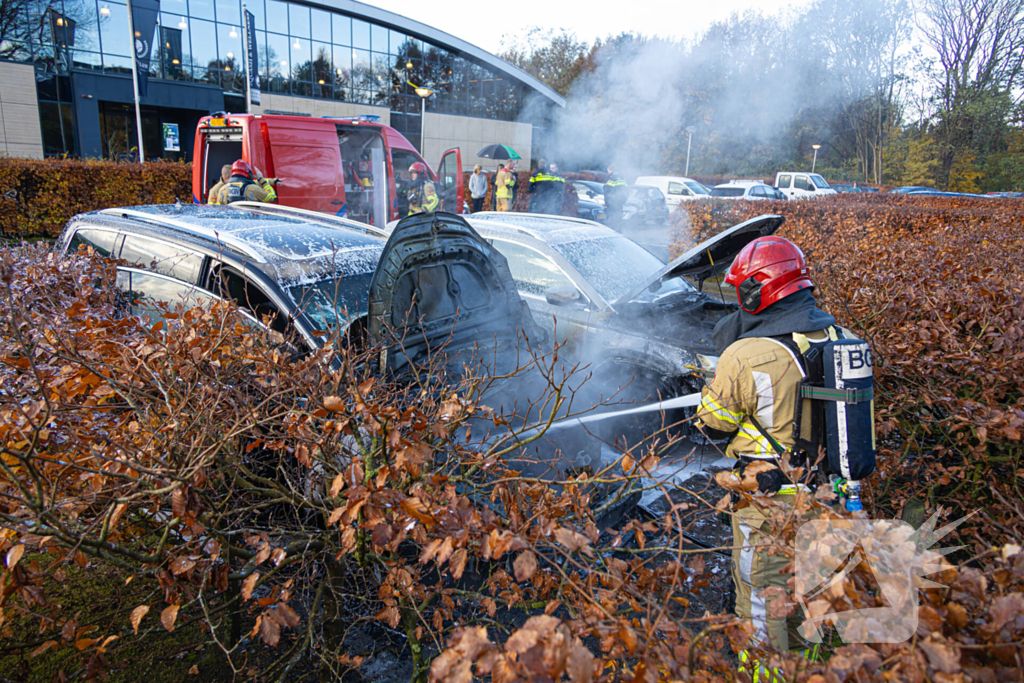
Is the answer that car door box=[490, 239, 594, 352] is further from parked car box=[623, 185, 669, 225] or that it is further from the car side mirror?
parked car box=[623, 185, 669, 225]

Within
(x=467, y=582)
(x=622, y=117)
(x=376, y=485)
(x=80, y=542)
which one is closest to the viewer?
(x=80, y=542)

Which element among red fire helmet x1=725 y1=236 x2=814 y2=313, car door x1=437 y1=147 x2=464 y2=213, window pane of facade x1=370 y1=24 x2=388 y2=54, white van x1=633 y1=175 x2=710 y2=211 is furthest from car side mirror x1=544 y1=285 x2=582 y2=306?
window pane of facade x1=370 y1=24 x2=388 y2=54

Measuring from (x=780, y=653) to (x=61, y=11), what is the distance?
26.5 m

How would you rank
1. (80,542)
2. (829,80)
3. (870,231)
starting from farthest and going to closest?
(829,80) → (870,231) → (80,542)

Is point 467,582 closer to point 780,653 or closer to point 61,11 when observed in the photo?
point 780,653

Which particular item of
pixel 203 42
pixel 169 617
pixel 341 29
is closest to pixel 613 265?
pixel 169 617

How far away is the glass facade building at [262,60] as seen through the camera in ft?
64.0

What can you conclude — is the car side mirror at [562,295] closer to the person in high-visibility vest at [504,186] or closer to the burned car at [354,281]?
the burned car at [354,281]

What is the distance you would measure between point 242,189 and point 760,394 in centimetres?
785

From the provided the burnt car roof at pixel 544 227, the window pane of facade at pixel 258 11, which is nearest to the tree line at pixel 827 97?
the window pane of facade at pixel 258 11

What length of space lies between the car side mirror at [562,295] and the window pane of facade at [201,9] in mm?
23478

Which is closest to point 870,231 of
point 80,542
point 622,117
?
point 80,542

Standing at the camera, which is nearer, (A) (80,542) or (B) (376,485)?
(A) (80,542)

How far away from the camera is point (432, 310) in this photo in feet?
12.3
